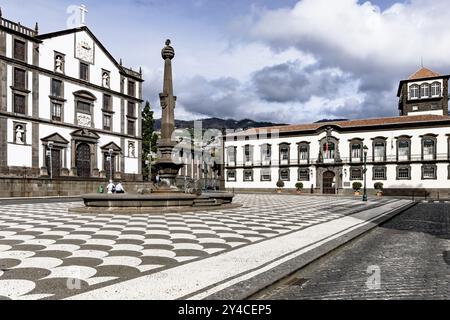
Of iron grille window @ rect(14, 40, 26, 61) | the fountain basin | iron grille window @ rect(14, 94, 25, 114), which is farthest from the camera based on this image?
iron grille window @ rect(14, 94, 25, 114)

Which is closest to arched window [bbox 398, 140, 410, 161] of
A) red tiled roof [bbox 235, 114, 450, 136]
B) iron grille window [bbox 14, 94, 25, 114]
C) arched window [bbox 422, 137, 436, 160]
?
arched window [bbox 422, 137, 436, 160]

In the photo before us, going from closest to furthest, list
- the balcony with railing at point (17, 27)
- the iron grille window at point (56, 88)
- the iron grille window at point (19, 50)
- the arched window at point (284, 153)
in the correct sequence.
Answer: the balcony with railing at point (17, 27) < the iron grille window at point (19, 50) < the iron grille window at point (56, 88) < the arched window at point (284, 153)

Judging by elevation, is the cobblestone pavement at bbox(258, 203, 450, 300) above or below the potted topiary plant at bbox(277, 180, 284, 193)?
above

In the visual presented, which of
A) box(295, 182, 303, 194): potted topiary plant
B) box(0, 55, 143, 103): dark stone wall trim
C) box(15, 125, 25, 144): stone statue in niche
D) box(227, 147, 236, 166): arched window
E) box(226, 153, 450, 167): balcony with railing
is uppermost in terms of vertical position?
box(0, 55, 143, 103): dark stone wall trim

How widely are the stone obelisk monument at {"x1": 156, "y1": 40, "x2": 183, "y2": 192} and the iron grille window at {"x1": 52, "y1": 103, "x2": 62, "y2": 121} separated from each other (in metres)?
23.6

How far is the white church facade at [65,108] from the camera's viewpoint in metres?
31.9

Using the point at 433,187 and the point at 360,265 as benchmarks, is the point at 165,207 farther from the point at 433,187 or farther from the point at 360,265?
the point at 433,187

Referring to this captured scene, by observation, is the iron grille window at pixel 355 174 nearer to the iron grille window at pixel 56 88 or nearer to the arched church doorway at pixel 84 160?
the arched church doorway at pixel 84 160

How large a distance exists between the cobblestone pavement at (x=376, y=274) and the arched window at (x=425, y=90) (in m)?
49.1

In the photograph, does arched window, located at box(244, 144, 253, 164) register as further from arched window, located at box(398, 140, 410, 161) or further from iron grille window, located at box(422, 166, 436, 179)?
iron grille window, located at box(422, 166, 436, 179)

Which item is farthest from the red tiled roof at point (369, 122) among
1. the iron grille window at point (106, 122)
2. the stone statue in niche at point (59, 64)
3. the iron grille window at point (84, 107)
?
the stone statue in niche at point (59, 64)

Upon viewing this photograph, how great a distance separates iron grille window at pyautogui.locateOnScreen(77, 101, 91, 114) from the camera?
38156mm

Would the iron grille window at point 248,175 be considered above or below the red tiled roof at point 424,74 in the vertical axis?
below

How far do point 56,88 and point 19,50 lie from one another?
4675mm
